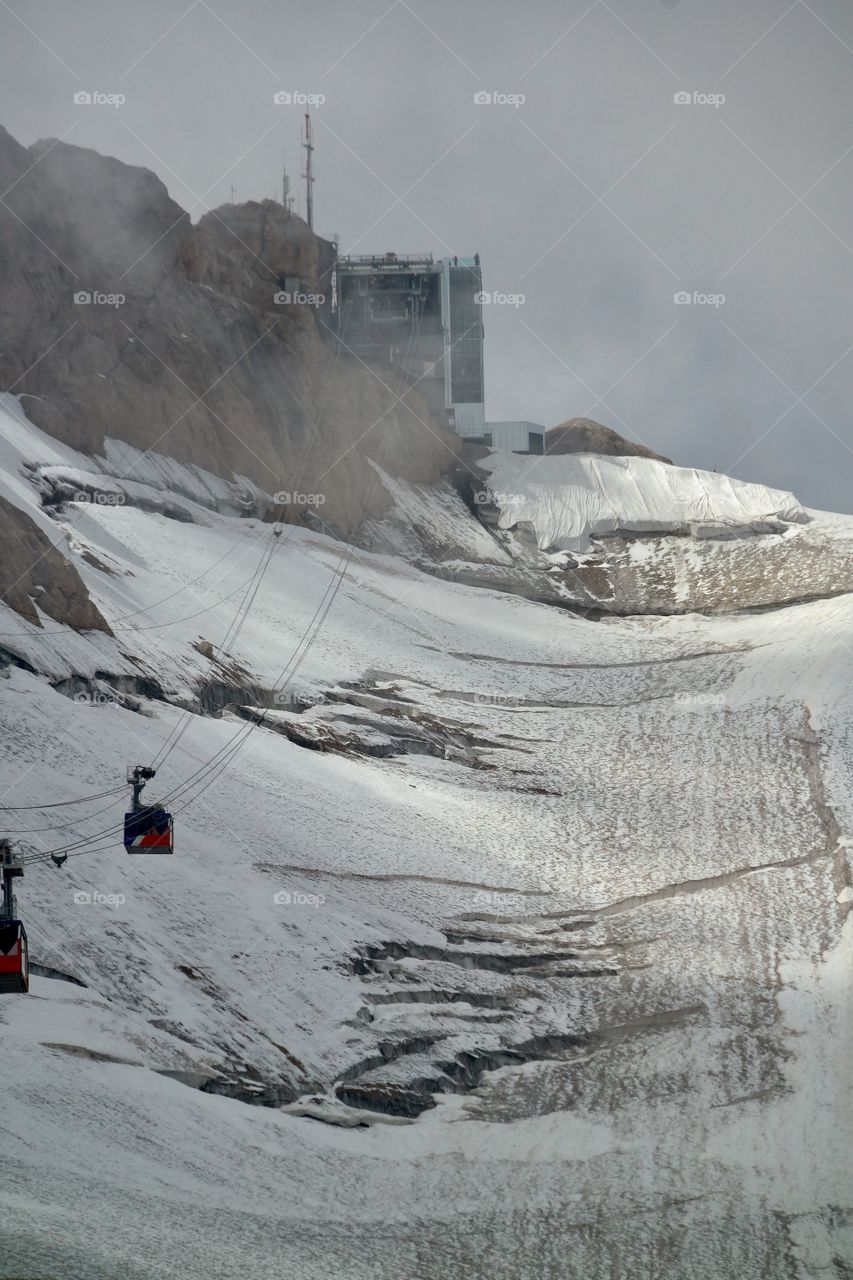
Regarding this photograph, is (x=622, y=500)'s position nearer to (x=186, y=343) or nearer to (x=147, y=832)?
(x=186, y=343)

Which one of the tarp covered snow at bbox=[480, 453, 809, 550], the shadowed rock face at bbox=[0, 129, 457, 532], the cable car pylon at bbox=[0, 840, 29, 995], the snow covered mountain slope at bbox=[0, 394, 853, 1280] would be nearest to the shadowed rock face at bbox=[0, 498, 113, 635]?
the snow covered mountain slope at bbox=[0, 394, 853, 1280]

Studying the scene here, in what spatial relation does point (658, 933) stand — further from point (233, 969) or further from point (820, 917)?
point (233, 969)

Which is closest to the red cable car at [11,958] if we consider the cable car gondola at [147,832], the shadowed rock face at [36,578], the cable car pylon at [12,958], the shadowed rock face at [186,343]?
the cable car pylon at [12,958]

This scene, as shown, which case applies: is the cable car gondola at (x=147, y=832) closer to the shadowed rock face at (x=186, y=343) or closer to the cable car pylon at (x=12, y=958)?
the cable car pylon at (x=12, y=958)

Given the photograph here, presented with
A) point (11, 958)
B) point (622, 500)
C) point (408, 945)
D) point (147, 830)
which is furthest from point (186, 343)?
point (11, 958)

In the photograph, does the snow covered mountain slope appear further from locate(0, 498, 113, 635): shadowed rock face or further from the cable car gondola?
the cable car gondola

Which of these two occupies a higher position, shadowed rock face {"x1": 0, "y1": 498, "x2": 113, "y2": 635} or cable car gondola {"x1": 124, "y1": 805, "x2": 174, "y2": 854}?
shadowed rock face {"x1": 0, "y1": 498, "x2": 113, "y2": 635}

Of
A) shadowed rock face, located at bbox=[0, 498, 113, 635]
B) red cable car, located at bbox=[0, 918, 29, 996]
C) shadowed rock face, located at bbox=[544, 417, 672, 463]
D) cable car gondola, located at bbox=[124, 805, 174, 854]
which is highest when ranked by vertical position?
shadowed rock face, located at bbox=[544, 417, 672, 463]

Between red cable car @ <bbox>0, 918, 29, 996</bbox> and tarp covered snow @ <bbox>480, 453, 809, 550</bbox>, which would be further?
tarp covered snow @ <bbox>480, 453, 809, 550</bbox>
